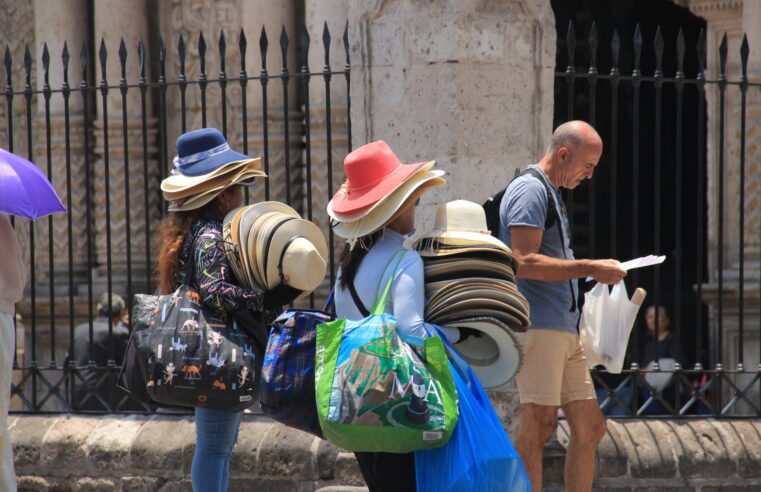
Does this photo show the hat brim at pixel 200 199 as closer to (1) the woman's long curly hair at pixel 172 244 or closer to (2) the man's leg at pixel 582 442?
(1) the woman's long curly hair at pixel 172 244

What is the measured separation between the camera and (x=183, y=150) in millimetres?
5676

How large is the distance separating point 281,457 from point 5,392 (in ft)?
5.00

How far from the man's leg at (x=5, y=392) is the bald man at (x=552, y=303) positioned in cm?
192

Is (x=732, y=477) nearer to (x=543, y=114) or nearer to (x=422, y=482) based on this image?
(x=543, y=114)

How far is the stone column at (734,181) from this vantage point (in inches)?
396

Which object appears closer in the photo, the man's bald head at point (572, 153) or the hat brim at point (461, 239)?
the hat brim at point (461, 239)

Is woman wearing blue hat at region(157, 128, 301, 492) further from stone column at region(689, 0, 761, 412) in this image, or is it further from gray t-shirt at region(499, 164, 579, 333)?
stone column at region(689, 0, 761, 412)

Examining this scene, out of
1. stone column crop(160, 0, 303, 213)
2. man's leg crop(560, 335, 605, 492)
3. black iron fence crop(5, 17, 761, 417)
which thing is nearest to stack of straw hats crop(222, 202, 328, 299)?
man's leg crop(560, 335, 605, 492)

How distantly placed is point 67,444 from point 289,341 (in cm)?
307

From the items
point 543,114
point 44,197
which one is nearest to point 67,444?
point 44,197

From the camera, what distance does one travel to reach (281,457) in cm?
681

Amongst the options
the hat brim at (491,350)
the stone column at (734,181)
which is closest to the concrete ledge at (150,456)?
the hat brim at (491,350)

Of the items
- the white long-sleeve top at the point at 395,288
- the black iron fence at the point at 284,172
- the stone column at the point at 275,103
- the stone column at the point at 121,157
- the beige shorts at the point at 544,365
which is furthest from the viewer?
the stone column at the point at 121,157

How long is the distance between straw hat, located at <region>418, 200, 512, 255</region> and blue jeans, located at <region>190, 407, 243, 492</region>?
127 centimetres
